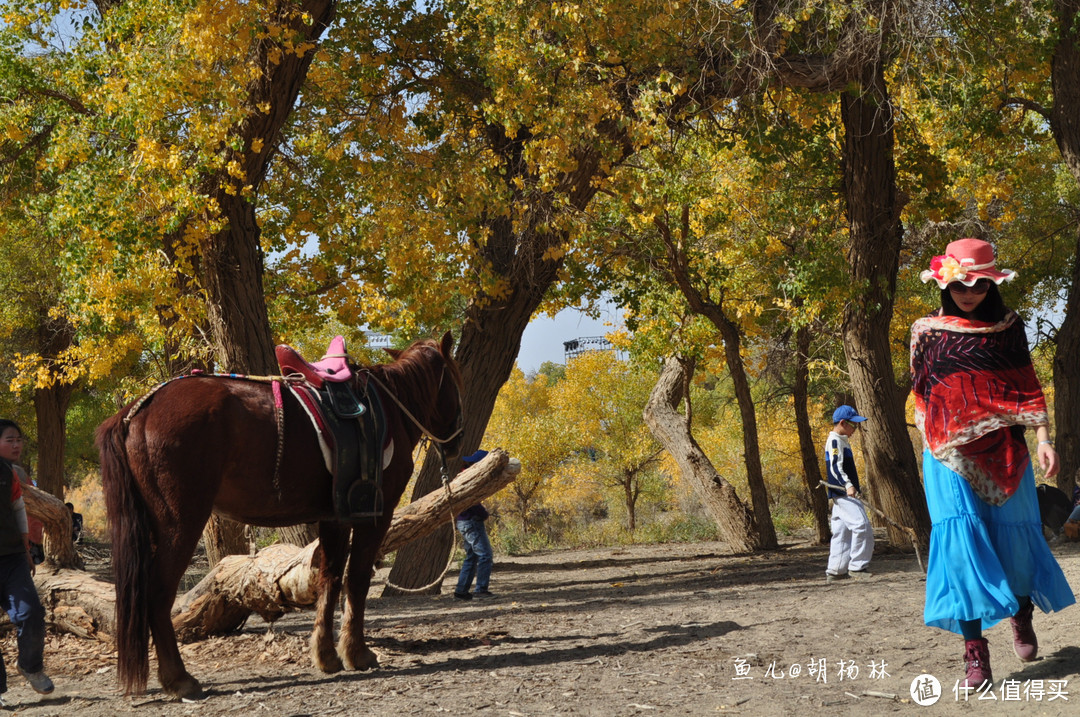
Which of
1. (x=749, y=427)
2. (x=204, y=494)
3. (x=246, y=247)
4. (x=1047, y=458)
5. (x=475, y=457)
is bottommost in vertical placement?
(x=1047, y=458)

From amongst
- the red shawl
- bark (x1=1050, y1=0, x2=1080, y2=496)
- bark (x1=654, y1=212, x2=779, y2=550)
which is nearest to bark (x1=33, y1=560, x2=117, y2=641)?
the red shawl

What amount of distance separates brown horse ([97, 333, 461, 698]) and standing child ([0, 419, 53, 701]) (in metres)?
0.85

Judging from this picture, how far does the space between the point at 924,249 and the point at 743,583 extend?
10816 millimetres

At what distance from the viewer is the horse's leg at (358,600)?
6004mm

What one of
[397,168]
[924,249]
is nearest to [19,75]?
[397,168]

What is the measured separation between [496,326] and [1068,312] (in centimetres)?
1031

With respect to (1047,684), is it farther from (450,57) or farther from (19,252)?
(19,252)

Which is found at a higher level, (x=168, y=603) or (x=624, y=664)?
(x=168, y=603)

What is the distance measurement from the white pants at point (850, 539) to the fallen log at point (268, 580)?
17.6 ft

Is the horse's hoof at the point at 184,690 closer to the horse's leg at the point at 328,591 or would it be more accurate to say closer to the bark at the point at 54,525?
the horse's leg at the point at 328,591

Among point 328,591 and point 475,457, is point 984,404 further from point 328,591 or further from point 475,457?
point 475,457

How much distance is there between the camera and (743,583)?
11.4 meters

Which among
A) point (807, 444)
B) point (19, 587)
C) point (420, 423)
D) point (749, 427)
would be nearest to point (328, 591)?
point (420, 423)

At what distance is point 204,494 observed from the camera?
5340mm
